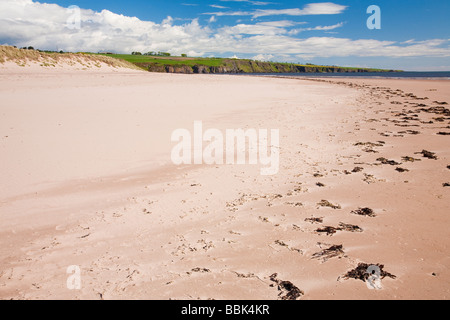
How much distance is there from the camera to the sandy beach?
9.64 feet

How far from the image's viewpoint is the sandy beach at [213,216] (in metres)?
2.94

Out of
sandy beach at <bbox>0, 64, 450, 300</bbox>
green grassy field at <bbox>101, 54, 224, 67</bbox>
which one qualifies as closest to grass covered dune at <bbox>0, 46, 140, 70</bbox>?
sandy beach at <bbox>0, 64, 450, 300</bbox>

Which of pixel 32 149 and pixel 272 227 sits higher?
pixel 32 149

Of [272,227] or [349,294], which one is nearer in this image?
[349,294]

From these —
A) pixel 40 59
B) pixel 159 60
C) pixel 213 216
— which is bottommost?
pixel 213 216

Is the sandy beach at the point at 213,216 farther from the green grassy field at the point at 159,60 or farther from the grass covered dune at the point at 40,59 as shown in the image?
the green grassy field at the point at 159,60

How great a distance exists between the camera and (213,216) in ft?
14.2

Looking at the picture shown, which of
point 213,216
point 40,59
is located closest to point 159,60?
point 40,59

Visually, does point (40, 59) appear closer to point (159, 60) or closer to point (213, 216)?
point (213, 216)

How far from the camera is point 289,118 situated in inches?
456
